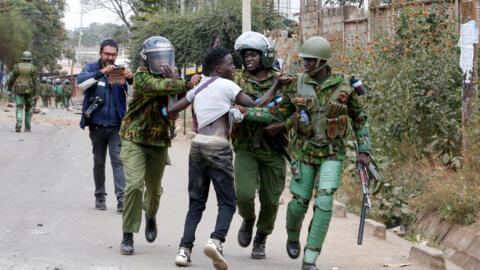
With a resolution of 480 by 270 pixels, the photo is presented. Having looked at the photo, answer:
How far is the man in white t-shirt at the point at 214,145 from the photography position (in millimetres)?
6035

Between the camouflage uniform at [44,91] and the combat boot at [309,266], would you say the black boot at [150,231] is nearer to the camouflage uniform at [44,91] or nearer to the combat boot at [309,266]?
the combat boot at [309,266]

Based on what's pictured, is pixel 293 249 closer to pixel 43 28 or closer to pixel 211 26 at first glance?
pixel 211 26

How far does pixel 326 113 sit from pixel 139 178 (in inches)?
66.6

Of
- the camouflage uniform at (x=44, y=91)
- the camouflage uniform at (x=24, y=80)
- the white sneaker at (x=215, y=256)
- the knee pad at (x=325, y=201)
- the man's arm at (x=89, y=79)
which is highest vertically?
the man's arm at (x=89, y=79)

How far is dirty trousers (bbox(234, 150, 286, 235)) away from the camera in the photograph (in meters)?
6.53

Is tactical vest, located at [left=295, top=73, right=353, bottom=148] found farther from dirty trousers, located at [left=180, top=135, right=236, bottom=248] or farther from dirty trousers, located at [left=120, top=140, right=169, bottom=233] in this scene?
dirty trousers, located at [left=120, top=140, right=169, bottom=233]

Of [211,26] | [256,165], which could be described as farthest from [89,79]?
[211,26]

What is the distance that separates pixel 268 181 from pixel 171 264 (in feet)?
3.58

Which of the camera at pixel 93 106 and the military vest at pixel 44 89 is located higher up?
the camera at pixel 93 106

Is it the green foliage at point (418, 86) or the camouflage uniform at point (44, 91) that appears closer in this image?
the green foliage at point (418, 86)

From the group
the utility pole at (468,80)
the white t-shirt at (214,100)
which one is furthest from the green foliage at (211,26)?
the white t-shirt at (214,100)

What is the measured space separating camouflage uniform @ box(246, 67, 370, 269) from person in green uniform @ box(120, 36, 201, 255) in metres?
1.02

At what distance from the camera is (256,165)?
658cm

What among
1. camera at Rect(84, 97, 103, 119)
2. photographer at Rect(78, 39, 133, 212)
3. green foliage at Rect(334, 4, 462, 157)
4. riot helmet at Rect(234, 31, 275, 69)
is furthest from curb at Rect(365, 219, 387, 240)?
camera at Rect(84, 97, 103, 119)
